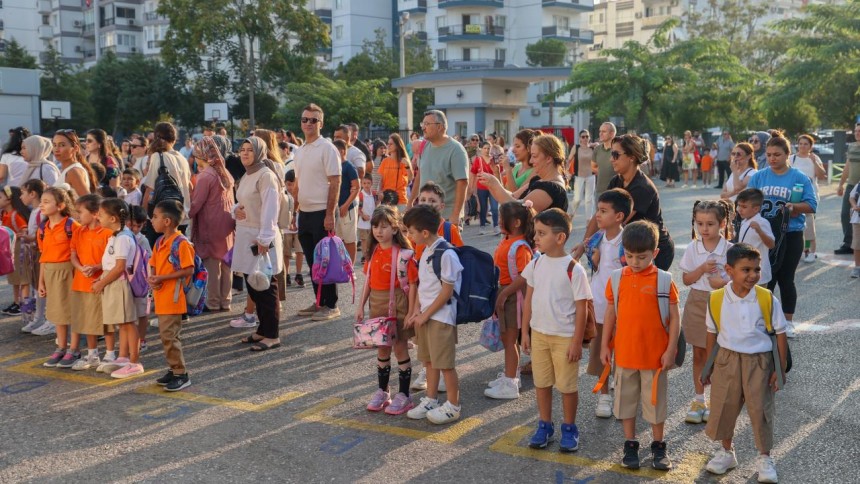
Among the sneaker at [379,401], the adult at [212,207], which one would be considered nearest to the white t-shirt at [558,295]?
the sneaker at [379,401]

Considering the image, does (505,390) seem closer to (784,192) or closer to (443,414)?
(443,414)

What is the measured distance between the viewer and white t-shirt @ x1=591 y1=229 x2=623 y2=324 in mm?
5379

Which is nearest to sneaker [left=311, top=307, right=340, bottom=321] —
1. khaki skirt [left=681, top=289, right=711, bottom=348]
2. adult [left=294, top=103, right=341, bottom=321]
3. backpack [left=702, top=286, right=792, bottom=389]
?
adult [left=294, top=103, right=341, bottom=321]

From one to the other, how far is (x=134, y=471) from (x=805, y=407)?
425cm

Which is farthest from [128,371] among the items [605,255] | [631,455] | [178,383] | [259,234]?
[631,455]

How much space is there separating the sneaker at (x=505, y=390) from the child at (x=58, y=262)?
348cm

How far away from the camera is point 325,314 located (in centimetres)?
834

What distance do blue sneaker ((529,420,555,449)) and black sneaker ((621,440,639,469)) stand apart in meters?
0.49

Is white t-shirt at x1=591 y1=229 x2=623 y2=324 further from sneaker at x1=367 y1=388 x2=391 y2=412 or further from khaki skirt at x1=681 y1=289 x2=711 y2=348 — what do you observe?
sneaker at x1=367 y1=388 x2=391 y2=412

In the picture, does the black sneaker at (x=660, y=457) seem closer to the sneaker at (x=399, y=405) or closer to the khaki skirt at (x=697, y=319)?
the khaki skirt at (x=697, y=319)

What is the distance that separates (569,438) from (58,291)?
14.7 ft

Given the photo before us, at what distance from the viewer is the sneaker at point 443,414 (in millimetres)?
5266

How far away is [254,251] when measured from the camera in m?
7.05

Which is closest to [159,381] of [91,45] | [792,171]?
[792,171]
